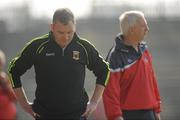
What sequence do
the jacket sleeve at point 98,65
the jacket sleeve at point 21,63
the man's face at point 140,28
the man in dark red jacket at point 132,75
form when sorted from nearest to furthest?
the jacket sleeve at point 21,63 → the jacket sleeve at point 98,65 → the man in dark red jacket at point 132,75 → the man's face at point 140,28

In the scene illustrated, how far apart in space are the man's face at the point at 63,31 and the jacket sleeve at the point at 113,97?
104 centimetres

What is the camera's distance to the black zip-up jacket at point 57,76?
26.6ft

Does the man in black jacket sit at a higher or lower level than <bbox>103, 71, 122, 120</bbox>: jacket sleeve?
higher

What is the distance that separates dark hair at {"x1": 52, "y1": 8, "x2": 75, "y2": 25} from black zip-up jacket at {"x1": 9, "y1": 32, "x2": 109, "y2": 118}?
26 cm

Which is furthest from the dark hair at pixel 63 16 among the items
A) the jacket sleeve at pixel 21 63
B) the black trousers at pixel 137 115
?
the black trousers at pixel 137 115

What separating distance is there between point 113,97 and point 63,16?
1.30 metres

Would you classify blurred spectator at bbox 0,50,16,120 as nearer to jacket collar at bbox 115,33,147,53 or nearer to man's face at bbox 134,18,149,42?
jacket collar at bbox 115,33,147,53

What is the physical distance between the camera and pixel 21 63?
325 inches

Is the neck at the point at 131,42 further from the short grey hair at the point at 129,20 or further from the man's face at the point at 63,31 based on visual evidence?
the man's face at the point at 63,31

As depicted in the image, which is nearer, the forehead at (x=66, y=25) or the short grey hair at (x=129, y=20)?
the forehead at (x=66, y=25)

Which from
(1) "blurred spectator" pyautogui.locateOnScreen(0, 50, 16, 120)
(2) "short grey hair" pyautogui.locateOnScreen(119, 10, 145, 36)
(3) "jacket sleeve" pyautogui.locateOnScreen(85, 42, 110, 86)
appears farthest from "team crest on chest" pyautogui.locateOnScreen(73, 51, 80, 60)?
(1) "blurred spectator" pyautogui.locateOnScreen(0, 50, 16, 120)

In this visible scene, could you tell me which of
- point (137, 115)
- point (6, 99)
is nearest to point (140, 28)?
point (137, 115)

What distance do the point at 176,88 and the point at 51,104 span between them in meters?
17.1

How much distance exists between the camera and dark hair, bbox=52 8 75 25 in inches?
313
